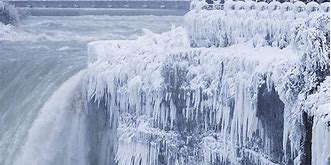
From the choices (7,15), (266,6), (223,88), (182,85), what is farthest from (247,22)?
(7,15)

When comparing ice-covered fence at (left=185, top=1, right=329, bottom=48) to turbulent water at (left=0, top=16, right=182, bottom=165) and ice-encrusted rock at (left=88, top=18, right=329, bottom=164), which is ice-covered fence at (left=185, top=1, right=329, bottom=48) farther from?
turbulent water at (left=0, top=16, right=182, bottom=165)

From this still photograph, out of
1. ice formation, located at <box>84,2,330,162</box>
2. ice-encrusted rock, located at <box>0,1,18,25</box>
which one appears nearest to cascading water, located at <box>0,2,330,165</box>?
ice formation, located at <box>84,2,330,162</box>

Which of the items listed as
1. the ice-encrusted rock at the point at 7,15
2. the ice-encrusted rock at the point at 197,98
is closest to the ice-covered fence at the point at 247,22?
the ice-encrusted rock at the point at 197,98

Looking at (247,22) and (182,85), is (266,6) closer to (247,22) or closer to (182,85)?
(247,22)

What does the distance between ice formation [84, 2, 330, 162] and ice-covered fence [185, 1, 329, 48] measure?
3cm

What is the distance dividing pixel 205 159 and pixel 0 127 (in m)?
7.36

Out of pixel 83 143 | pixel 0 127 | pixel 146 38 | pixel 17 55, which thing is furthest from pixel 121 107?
pixel 17 55

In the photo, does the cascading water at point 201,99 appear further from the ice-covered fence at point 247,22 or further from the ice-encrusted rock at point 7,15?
the ice-encrusted rock at point 7,15

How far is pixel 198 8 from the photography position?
14984 millimetres

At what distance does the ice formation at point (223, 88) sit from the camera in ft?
32.0

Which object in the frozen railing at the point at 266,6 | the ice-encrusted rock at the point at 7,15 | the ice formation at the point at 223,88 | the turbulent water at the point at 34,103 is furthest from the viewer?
the ice-encrusted rock at the point at 7,15

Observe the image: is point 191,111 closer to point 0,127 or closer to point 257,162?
point 257,162

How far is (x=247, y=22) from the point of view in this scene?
13.4m

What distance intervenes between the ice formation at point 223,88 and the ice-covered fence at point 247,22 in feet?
0.09
